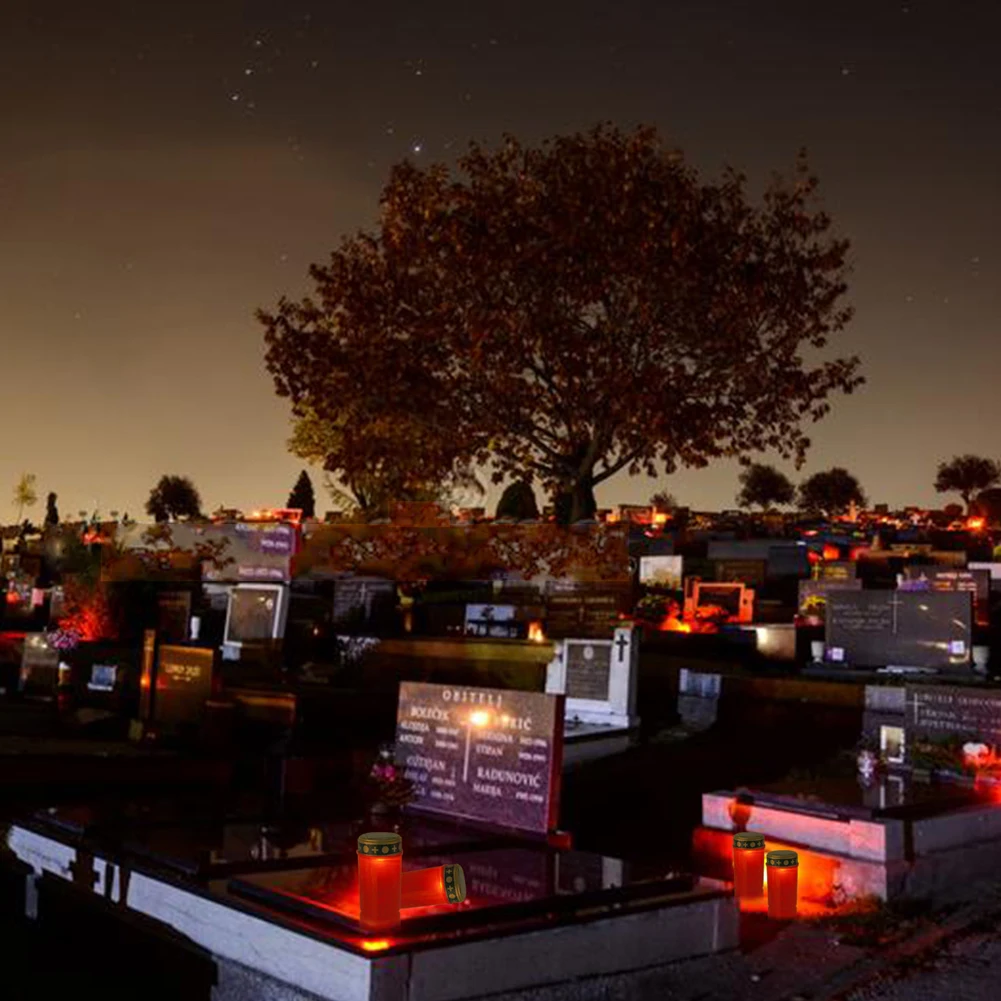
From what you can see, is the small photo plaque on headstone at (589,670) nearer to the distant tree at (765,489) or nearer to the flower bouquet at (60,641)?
the flower bouquet at (60,641)

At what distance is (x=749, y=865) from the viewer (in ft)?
25.3

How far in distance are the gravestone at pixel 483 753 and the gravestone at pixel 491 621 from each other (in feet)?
38.5

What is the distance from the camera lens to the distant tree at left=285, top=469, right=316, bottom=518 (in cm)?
6681

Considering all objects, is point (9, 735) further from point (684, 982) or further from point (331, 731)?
point (684, 982)

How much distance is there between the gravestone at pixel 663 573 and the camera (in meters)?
24.0

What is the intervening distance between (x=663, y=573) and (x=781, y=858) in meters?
17.1

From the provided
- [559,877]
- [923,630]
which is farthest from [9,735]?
[923,630]

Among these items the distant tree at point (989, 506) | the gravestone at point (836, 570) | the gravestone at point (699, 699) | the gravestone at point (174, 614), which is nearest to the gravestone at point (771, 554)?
the gravestone at point (836, 570)

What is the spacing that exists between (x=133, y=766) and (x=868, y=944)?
22.4 ft

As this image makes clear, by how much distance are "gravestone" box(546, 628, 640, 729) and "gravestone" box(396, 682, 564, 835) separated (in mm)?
6177

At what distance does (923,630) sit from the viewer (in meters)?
16.3

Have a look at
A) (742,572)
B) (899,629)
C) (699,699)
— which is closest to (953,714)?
(699,699)

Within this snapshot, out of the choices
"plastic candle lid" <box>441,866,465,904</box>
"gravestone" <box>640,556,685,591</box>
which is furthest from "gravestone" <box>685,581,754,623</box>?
"plastic candle lid" <box>441,866,465,904</box>

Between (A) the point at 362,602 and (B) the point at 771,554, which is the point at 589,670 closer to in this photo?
(A) the point at 362,602
